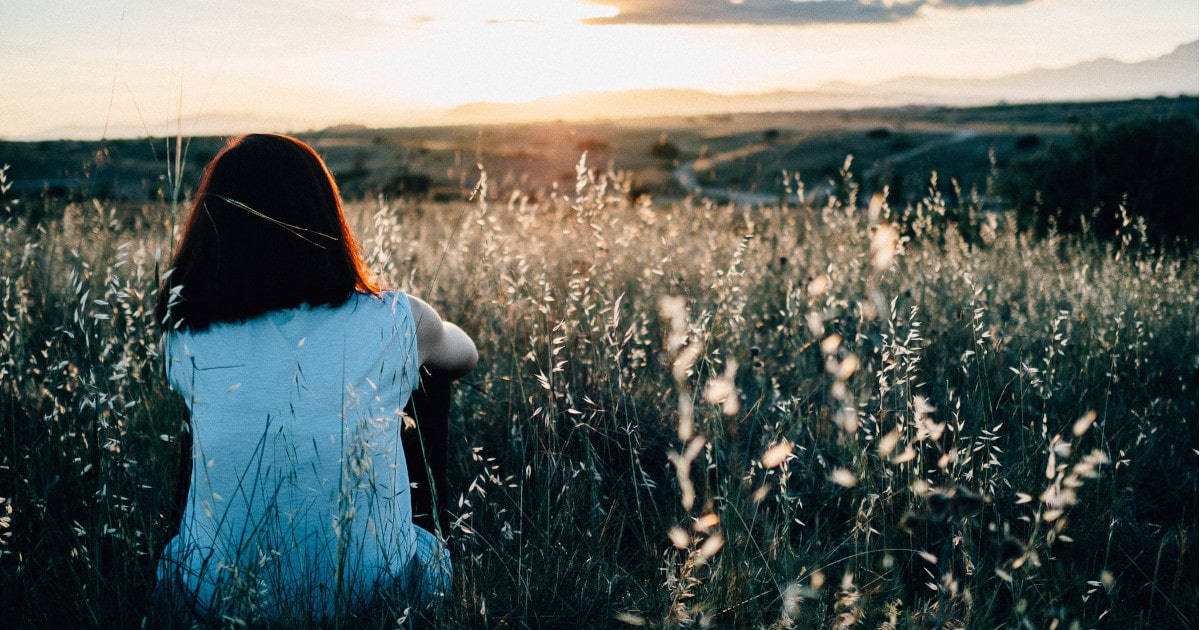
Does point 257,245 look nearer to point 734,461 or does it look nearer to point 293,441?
point 293,441

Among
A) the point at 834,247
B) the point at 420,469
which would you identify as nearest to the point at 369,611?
the point at 420,469

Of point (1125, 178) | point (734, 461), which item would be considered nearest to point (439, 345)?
point (734, 461)

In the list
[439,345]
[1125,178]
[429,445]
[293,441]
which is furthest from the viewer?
[1125,178]

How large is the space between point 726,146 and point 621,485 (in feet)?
158

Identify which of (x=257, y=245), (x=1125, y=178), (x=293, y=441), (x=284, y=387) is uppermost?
(x=1125, y=178)

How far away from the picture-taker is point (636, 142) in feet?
173

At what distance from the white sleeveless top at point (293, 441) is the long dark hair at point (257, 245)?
0.14ft

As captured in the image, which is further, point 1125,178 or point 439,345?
point 1125,178

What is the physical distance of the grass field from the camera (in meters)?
1.53

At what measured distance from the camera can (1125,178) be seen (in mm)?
6910

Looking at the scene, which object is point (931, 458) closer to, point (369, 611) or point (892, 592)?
point (892, 592)

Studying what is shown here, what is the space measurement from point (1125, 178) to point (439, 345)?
746cm

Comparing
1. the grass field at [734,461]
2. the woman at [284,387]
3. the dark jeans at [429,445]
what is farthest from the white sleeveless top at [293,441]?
the dark jeans at [429,445]

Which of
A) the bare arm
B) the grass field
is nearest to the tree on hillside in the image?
the grass field
